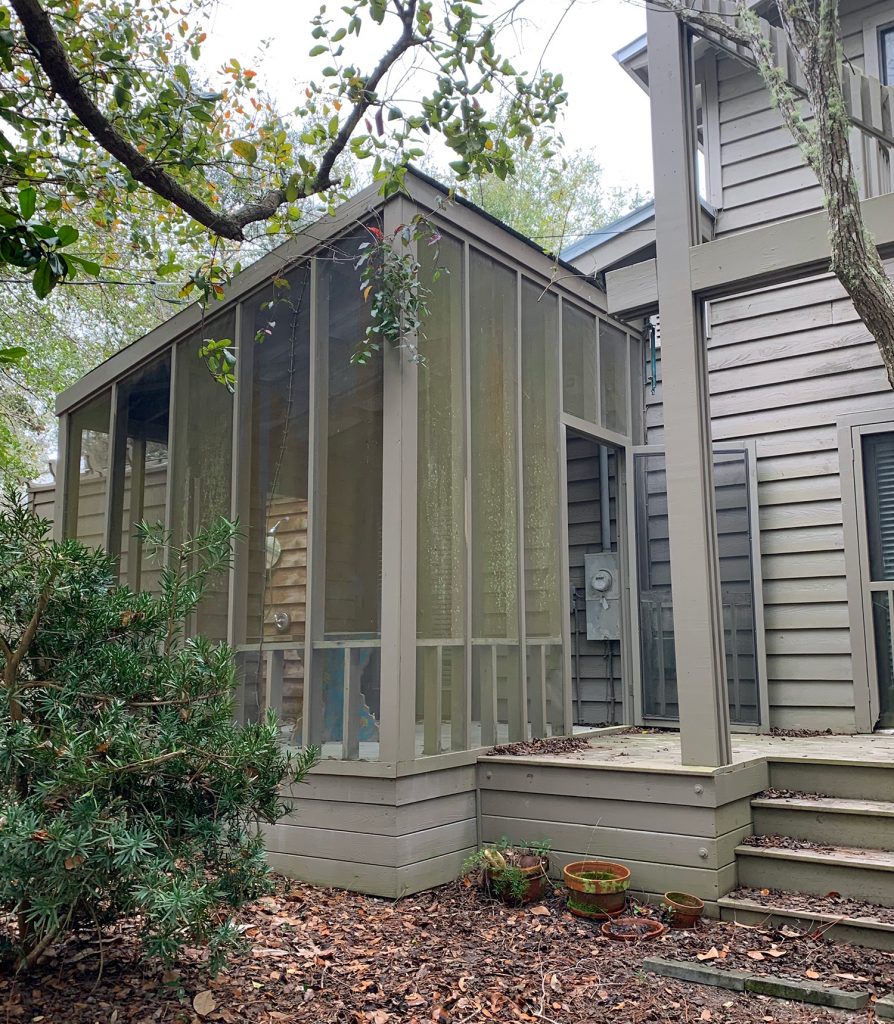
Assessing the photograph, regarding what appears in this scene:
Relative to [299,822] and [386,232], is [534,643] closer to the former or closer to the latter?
[299,822]

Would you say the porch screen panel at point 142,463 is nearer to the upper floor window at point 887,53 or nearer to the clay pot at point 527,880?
the clay pot at point 527,880

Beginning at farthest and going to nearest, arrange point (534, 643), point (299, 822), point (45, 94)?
point (534, 643) → point (45, 94) → point (299, 822)

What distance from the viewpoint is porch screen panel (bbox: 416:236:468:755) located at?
179 inches

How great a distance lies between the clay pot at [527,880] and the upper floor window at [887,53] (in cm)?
577

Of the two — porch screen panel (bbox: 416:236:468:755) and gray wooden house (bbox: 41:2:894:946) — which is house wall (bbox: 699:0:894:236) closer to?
gray wooden house (bbox: 41:2:894:946)

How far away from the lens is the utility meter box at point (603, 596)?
261 inches

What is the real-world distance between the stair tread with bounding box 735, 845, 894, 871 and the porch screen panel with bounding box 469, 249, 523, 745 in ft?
4.94

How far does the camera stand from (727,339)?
21.9 ft

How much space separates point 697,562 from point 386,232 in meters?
→ 2.33

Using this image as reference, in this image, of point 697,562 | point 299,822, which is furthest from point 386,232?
point 299,822

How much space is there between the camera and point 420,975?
3.30 m

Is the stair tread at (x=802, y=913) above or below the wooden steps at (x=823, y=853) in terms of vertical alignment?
below

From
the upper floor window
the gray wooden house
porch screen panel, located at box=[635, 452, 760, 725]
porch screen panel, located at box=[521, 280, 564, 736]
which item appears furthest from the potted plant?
the upper floor window

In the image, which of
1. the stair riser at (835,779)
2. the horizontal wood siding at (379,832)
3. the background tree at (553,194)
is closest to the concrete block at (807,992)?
the stair riser at (835,779)
